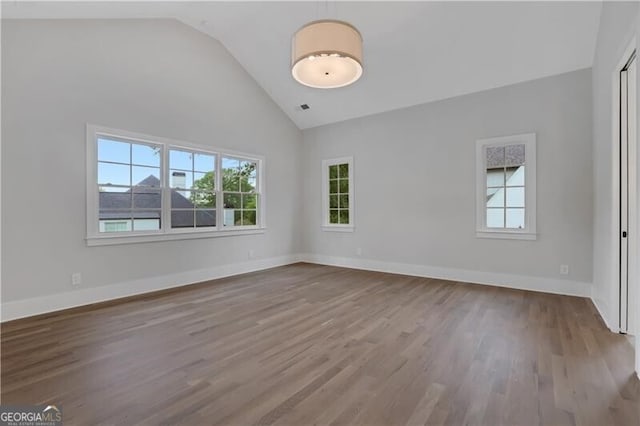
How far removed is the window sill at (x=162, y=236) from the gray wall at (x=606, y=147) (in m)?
5.04

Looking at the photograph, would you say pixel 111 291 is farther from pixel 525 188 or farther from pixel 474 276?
pixel 525 188

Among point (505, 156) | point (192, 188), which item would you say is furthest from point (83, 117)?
point (505, 156)

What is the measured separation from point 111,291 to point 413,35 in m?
5.32

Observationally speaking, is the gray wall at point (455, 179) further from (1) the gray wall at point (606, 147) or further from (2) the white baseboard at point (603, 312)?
(2) the white baseboard at point (603, 312)

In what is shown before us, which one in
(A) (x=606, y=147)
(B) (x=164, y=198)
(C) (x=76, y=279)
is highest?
(A) (x=606, y=147)

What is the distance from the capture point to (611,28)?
9.88 feet

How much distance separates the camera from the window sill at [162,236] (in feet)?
12.8

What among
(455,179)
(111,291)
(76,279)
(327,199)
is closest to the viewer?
(76,279)

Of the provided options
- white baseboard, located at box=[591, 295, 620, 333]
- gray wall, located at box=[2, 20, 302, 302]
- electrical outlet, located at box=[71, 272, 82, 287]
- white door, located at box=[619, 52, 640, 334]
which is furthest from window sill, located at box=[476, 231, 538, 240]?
electrical outlet, located at box=[71, 272, 82, 287]

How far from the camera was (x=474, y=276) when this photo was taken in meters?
4.82

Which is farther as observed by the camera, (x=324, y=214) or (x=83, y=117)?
(x=324, y=214)

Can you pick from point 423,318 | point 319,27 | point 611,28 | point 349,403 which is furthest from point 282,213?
point 611,28

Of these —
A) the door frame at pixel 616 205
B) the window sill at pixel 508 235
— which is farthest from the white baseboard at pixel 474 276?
the door frame at pixel 616 205

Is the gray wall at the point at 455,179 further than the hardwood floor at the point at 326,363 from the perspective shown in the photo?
Yes
